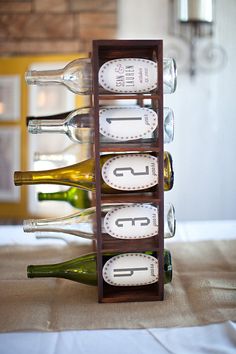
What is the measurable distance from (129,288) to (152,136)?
0.97 ft

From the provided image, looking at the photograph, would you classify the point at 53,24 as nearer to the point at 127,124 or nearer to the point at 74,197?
the point at 74,197

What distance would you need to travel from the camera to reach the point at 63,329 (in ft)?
2.42

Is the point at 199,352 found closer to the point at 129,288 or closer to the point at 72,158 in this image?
the point at 129,288

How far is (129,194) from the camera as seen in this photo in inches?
35.7

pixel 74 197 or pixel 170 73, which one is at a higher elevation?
pixel 170 73

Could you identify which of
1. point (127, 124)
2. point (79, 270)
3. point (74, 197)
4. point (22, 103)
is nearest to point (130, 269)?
point (79, 270)

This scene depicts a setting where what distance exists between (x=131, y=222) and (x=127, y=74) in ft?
0.88

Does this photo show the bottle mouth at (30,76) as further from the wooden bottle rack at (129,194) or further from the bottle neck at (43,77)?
the wooden bottle rack at (129,194)

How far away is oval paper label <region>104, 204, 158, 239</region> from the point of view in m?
0.88

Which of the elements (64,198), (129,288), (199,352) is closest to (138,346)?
(199,352)

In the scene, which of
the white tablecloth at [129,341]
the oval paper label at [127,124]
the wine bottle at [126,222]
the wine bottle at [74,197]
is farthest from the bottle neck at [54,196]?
the white tablecloth at [129,341]

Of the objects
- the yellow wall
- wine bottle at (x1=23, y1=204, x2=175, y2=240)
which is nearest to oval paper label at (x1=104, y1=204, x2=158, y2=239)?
wine bottle at (x1=23, y1=204, x2=175, y2=240)

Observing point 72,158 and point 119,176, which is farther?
point 72,158

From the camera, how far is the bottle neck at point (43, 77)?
2.98ft
